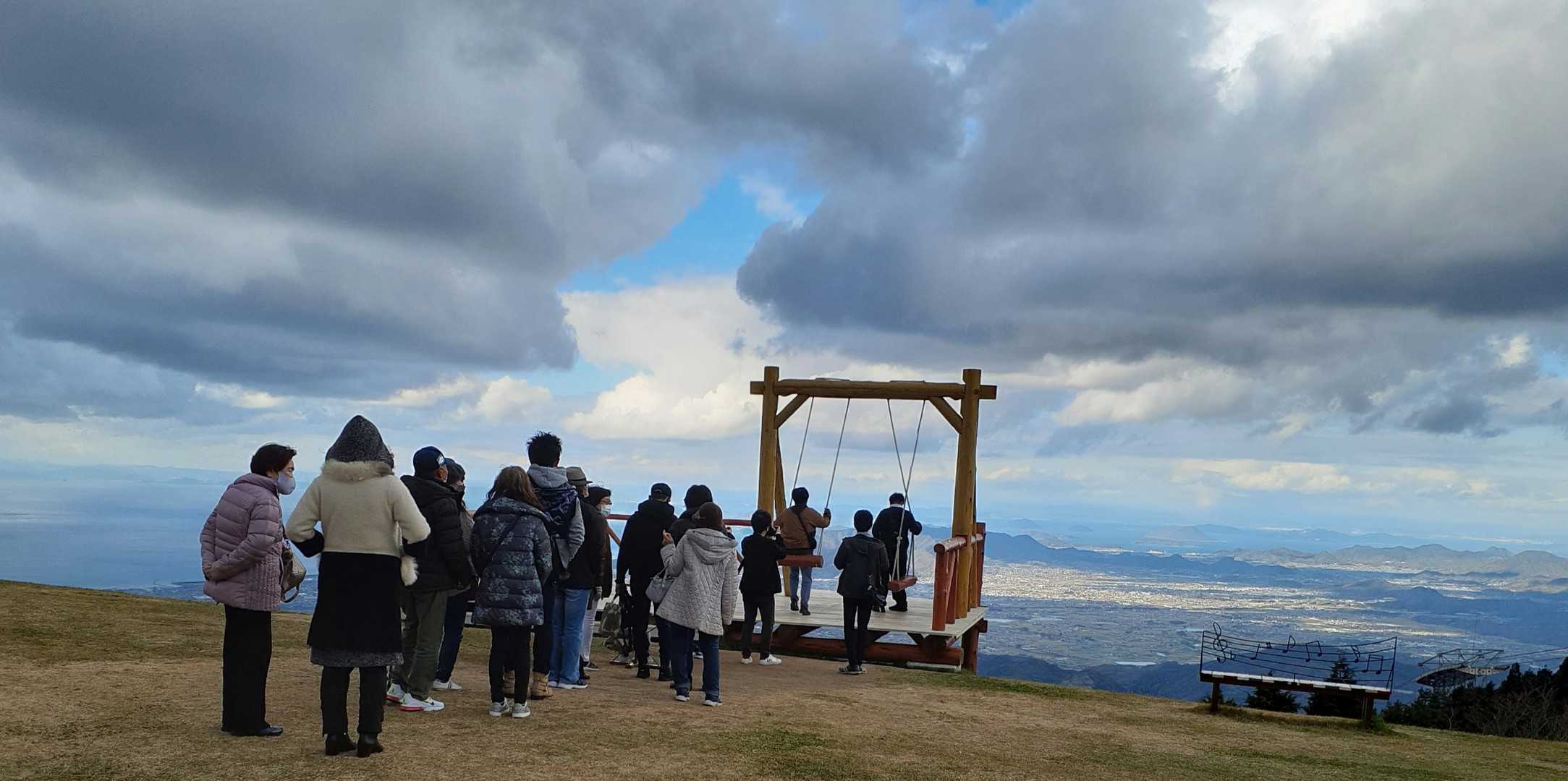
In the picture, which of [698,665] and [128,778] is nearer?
[128,778]

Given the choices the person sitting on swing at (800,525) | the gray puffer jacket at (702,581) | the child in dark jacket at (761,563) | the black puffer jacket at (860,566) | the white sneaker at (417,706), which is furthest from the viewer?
the person sitting on swing at (800,525)

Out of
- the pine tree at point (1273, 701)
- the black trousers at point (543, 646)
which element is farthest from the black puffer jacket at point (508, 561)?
the pine tree at point (1273, 701)

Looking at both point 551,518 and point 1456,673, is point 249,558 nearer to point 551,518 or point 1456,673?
point 551,518

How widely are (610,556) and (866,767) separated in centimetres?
402

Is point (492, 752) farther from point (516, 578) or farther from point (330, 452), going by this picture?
point (330, 452)

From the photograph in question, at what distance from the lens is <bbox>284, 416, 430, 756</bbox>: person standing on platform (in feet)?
22.1

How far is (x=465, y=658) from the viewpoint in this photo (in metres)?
12.1

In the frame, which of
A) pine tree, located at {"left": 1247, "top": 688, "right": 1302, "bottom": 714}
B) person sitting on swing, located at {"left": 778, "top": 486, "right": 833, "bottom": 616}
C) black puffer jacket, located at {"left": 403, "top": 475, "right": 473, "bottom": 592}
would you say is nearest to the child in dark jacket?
person sitting on swing, located at {"left": 778, "top": 486, "right": 833, "bottom": 616}

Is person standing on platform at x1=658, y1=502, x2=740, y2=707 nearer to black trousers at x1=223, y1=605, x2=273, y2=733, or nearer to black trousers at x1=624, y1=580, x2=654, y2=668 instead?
black trousers at x1=624, y1=580, x2=654, y2=668

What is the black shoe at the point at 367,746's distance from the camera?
695cm

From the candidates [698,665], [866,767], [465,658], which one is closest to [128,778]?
[866,767]

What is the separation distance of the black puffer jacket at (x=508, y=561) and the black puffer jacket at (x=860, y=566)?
195 inches

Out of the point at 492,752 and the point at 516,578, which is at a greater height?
the point at 516,578

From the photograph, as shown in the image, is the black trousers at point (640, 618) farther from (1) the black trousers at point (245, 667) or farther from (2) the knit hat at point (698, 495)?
(1) the black trousers at point (245, 667)
